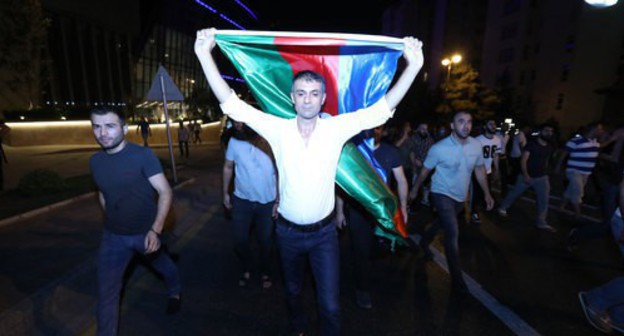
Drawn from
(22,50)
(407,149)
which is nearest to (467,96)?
(407,149)

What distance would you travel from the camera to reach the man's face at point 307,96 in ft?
8.07

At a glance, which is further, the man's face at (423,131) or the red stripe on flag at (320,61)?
the man's face at (423,131)

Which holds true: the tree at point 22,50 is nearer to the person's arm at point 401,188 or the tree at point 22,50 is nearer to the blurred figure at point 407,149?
the blurred figure at point 407,149

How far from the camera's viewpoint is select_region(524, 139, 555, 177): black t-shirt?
21.8ft

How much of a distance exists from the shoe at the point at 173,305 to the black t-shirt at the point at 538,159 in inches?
248

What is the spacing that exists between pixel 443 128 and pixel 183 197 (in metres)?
6.97

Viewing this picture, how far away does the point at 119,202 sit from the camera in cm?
286

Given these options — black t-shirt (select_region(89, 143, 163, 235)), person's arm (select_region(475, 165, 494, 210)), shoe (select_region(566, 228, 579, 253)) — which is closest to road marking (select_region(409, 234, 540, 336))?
person's arm (select_region(475, 165, 494, 210))

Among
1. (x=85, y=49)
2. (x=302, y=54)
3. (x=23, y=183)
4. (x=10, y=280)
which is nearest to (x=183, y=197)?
(x=23, y=183)

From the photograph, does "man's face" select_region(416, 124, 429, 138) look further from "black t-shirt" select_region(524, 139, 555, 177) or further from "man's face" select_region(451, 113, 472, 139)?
"man's face" select_region(451, 113, 472, 139)

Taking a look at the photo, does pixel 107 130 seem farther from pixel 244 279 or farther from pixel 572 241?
pixel 572 241

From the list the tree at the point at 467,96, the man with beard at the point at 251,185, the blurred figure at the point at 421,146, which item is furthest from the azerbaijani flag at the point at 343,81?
the tree at the point at 467,96

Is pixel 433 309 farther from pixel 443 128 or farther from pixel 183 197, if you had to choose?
pixel 443 128

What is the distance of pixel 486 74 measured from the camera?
53344 mm
